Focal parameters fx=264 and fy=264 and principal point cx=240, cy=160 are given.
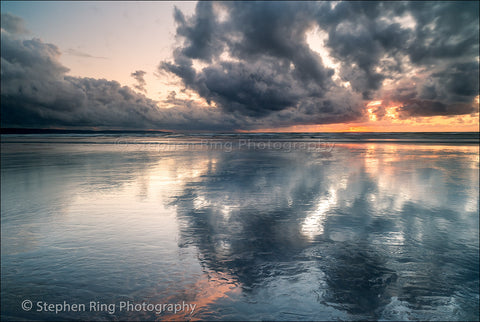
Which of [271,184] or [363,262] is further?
[271,184]

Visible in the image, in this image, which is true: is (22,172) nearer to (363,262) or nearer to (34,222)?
(34,222)

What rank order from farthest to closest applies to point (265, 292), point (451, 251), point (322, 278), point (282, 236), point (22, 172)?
point (22, 172) < point (282, 236) < point (451, 251) < point (322, 278) < point (265, 292)

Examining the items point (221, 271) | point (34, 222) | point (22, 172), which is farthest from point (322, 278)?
point (22, 172)

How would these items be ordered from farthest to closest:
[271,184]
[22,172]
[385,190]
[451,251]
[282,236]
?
1. [22,172]
2. [271,184]
3. [385,190]
4. [282,236]
5. [451,251]

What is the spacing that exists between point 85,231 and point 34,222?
1.86 m

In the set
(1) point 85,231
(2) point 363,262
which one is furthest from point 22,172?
(2) point 363,262

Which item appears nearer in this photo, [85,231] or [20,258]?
[20,258]

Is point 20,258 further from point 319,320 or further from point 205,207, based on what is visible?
point 319,320

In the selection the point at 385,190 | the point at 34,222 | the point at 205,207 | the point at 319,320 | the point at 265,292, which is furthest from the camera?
the point at 385,190

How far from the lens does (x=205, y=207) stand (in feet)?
27.9

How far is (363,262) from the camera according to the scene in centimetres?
492

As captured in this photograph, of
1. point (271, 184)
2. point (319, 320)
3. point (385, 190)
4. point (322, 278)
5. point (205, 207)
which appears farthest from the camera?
point (271, 184)

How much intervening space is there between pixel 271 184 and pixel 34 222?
8.65m

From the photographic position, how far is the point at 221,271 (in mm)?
4598
